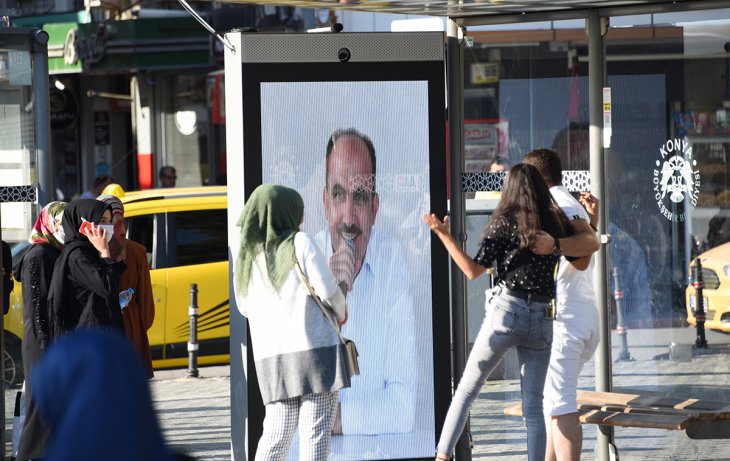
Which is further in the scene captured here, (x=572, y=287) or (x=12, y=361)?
(x=12, y=361)

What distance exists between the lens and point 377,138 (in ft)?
22.9

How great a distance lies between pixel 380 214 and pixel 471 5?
3.96 ft

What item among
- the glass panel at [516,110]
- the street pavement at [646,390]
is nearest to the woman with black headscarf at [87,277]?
the street pavement at [646,390]

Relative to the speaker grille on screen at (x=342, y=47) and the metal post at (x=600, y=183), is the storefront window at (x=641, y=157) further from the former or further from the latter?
the speaker grille on screen at (x=342, y=47)

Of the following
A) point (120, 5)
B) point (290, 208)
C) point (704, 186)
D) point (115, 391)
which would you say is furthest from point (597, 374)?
point (120, 5)

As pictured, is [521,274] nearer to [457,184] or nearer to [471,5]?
[457,184]

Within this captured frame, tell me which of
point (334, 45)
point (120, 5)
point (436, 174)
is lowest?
point (436, 174)

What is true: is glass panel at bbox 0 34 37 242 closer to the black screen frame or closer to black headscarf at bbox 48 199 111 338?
black headscarf at bbox 48 199 111 338

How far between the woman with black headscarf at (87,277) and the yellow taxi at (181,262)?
552 centimetres

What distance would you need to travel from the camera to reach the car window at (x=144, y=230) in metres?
12.8

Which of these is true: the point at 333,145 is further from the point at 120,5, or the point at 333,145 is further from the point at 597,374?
the point at 120,5

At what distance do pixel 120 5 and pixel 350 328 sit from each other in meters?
17.7

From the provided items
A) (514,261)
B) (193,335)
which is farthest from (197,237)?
(514,261)

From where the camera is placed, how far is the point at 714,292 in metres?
7.21
